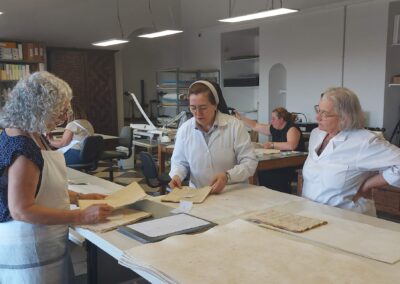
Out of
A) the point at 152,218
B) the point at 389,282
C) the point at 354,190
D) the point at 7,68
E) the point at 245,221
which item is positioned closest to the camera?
the point at 389,282

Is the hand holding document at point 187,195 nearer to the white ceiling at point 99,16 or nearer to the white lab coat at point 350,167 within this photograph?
the white lab coat at point 350,167

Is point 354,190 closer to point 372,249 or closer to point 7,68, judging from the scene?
point 372,249

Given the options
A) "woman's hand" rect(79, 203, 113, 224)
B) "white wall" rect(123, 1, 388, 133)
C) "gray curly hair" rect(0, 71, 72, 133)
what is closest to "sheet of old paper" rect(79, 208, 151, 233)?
"woman's hand" rect(79, 203, 113, 224)

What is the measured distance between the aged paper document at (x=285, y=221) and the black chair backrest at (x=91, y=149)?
11.8 ft

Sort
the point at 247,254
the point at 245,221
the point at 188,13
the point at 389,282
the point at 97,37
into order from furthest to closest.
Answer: the point at 188,13, the point at 97,37, the point at 245,221, the point at 247,254, the point at 389,282

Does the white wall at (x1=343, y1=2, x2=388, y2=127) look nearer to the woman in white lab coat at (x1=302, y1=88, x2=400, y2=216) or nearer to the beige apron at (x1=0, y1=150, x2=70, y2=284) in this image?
the woman in white lab coat at (x1=302, y1=88, x2=400, y2=216)

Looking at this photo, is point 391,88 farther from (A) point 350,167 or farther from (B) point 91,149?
(A) point 350,167

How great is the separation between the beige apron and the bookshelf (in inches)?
239

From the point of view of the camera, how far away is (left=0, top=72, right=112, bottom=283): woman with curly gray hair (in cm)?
151

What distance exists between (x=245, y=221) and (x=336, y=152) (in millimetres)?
663

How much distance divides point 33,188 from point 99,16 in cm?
700

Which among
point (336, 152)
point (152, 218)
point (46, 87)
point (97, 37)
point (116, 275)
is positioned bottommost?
point (116, 275)

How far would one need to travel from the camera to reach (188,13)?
8711 millimetres

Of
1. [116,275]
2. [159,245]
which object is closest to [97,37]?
[116,275]
